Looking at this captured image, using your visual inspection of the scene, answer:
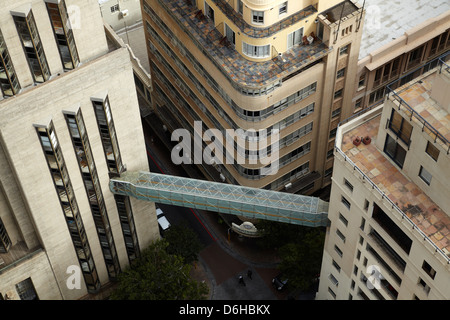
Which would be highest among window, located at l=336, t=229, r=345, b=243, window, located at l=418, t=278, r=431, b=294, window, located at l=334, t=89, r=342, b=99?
window, located at l=418, t=278, r=431, b=294

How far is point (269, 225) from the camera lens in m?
115

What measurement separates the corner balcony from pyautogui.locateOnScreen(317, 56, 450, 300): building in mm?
17199

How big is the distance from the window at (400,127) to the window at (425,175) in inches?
130

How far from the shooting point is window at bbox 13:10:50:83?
257 ft

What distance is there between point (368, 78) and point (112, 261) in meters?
46.3

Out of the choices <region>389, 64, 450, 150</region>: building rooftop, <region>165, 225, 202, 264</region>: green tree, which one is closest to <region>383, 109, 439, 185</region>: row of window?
<region>389, 64, 450, 150</region>: building rooftop

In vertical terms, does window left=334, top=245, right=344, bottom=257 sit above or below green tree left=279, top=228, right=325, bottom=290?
above

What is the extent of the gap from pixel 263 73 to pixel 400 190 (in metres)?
27.9

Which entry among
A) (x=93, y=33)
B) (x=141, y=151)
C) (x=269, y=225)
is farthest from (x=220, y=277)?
(x=93, y=33)

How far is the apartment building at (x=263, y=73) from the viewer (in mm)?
99562

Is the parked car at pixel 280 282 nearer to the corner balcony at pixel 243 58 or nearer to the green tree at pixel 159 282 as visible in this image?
the green tree at pixel 159 282

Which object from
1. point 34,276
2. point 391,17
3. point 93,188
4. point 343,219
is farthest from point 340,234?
point 34,276

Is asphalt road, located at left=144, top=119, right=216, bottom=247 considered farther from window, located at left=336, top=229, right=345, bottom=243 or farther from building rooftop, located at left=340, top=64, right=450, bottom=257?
building rooftop, located at left=340, top=64, right=450, bottom=257
